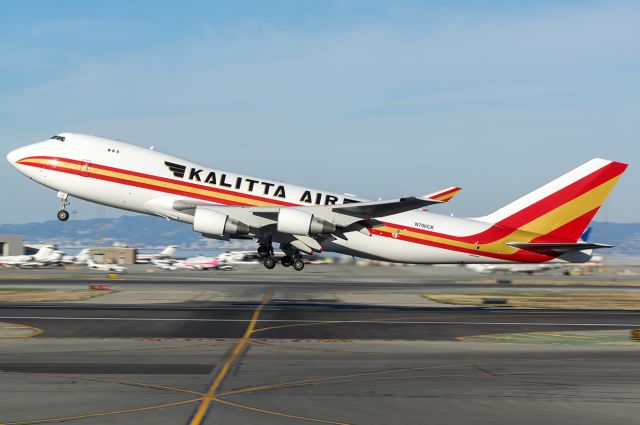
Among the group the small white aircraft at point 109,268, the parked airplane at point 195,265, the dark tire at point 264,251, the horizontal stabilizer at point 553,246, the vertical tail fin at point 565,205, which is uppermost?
the vertical tail fin at point 565,205

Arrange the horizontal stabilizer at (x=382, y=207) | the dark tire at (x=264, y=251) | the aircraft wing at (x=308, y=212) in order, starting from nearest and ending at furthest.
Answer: the horizontal stabilizer at (x=382, y=207) < the aircraft wing at (x=308, y=212) < the dark tire at (x=264, y=251)

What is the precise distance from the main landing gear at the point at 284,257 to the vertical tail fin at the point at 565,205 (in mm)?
12446

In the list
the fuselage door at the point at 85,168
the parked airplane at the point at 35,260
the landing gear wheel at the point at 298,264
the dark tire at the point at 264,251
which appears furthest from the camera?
the parked airplane at the point at 35,260

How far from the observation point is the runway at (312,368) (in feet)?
60.6

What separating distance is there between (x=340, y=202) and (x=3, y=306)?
20762 millimetres

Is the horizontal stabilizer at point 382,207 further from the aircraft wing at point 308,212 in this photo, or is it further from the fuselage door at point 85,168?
the fuselage door at point 85,168

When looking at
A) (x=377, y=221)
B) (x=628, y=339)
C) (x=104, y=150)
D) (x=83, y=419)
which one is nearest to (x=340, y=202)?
(x=377, y=221)

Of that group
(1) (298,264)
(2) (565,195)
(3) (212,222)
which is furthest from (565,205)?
(3) (212,222)

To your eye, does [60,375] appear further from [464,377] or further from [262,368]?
[464,377]

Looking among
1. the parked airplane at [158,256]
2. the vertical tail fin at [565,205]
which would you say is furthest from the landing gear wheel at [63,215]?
the parked airplane at [158,256]

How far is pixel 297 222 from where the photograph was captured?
148ft

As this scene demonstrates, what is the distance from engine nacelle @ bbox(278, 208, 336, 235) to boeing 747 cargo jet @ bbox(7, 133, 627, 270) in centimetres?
6

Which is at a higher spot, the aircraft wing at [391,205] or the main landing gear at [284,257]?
the aircraft wing at [391,205]

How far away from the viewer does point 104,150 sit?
45.8 m
